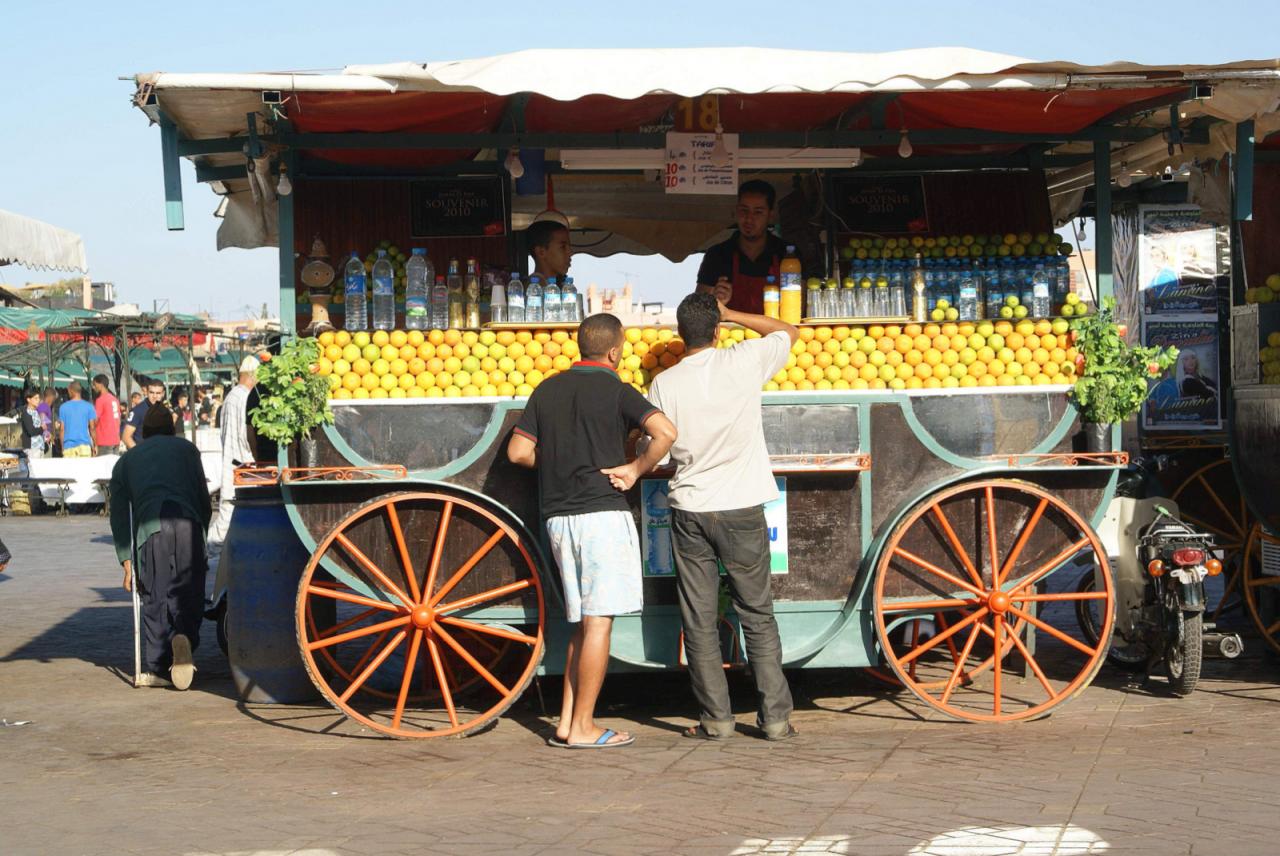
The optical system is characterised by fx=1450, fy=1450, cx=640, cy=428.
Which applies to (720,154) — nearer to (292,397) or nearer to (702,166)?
(702,166)

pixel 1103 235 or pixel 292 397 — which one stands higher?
pixel 1103 235

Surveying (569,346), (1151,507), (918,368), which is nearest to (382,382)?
(569,346)

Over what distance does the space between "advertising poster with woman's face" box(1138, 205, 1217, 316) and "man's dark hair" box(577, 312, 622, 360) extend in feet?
13.3

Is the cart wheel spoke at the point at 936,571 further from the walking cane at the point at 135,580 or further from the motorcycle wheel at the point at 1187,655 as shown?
the walking cane at the point at 135,580

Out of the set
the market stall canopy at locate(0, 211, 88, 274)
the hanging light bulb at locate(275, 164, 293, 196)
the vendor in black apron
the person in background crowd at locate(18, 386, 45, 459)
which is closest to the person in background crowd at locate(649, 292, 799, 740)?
the vendor in black apron

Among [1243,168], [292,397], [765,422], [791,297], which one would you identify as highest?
[1243,168]

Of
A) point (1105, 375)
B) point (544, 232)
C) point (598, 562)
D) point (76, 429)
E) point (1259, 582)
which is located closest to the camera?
point (598, 562)

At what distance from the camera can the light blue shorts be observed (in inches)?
230

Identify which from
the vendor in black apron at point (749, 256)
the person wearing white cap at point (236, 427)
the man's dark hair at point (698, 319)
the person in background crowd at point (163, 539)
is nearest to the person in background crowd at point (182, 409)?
the person wearing white cap at point (236, 427)

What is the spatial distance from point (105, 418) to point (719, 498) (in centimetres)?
1667

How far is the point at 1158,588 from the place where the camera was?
6.87 metres

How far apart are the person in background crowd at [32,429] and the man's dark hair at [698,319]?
17107 millimetres

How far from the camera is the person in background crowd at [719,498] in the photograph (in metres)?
5.86

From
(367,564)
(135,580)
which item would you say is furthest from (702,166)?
(135,580)
